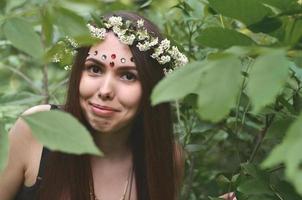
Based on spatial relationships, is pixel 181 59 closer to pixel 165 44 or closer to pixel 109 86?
pixel 165 44

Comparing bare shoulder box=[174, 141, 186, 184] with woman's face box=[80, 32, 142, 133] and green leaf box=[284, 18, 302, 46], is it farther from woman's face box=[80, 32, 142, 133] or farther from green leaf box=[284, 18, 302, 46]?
green leaf box=[284, 18, 302, 46]

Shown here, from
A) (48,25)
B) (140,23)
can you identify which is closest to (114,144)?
(140,23)

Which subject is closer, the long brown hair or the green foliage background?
the green foliage background

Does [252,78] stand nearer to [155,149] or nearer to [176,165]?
[155,149]

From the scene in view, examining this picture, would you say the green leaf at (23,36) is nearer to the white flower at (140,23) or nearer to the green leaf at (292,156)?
the green leaf at (292,156)

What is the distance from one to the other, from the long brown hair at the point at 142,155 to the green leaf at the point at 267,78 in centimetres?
66

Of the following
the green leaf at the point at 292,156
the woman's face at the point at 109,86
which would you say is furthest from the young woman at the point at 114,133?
the green leaf at the point at 292,156

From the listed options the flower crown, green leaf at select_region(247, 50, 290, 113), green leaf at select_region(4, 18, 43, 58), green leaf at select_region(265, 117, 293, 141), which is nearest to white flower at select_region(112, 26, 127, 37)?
the flower crown

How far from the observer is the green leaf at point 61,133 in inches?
20.5

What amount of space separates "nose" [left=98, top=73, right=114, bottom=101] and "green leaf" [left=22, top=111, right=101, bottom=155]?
1.84 ft

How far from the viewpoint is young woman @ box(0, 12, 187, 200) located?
116cm

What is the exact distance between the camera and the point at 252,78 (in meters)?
0.52

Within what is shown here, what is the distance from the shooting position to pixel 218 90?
1.70 feet

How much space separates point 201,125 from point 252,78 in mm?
889
